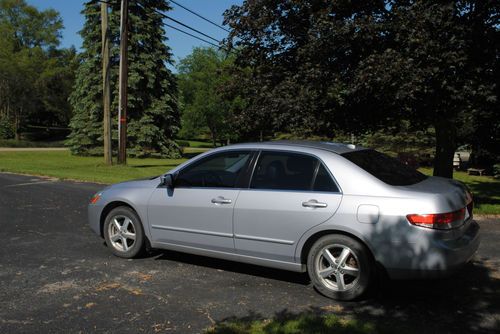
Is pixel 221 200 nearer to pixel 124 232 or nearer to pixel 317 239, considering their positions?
pixel 317 239

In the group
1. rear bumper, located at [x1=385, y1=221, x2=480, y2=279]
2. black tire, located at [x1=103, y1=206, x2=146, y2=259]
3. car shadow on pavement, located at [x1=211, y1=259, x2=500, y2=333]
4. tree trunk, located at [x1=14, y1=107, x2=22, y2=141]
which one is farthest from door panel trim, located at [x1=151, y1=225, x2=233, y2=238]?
tree trunk, located at [x1=14, y1=107, x2=22, y2=141]

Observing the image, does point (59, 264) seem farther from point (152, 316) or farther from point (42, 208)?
point (42, 208)

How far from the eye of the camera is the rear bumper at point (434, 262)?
4195 millimetres

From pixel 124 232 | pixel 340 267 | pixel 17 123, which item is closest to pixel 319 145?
pixel 340 267

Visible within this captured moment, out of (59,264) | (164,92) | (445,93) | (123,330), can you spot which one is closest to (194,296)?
(123,330)

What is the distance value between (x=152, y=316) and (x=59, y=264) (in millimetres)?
2090

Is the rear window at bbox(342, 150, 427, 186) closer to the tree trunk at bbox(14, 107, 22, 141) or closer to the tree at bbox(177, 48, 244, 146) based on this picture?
the tree at bbox(177, 48, 244, 146)

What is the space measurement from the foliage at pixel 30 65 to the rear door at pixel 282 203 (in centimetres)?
4077

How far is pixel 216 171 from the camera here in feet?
18.0

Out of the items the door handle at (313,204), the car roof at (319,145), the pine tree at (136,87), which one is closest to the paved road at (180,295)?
the door handle at (313,204)

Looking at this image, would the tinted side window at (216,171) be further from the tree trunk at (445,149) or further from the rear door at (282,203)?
the tree trunk at (445,149)

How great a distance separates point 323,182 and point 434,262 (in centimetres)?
124

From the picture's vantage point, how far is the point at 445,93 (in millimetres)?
9383

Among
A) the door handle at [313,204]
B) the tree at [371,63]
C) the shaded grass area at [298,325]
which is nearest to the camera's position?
the shaded grass area at [298,325]
